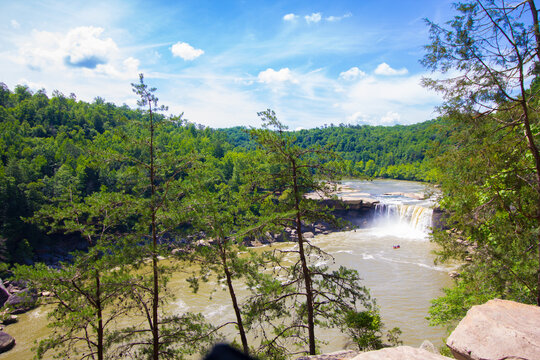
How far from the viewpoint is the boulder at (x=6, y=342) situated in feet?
50.9

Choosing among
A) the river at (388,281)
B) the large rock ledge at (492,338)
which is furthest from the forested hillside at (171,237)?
the large rock ledge at (492,338)

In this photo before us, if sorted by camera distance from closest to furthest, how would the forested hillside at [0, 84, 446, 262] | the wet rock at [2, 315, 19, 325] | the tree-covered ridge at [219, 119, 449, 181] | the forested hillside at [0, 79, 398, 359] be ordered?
the forested hillside at [0, 79, 398, 359], the forested hillside at [0, 84, 446, 262], the wet rock at [2, 315, 19, 325], the tree-covered ridge at [219, 119, 449, 181]

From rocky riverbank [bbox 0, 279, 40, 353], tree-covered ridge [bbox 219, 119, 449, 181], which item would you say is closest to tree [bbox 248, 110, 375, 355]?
rocky riverbank [bbox 0, 279, 40, 353]

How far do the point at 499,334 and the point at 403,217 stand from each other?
31705mm

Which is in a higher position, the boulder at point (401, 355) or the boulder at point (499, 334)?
the boulder at point (401, 355)

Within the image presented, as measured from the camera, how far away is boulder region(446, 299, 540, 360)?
431 centimetres

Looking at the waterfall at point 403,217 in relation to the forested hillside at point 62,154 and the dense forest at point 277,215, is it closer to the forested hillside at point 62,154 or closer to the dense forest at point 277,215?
the forested hillside at point 62,154

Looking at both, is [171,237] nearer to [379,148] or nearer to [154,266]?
[154,266]

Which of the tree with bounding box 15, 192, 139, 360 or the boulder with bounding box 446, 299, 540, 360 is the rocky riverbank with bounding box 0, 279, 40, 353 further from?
the boulder with bounding box 446, 299, 540, 360

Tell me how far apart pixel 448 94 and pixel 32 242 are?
3676 centimetres

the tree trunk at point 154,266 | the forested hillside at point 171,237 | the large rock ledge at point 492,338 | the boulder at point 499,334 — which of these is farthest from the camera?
the tree trunk at point 154,266

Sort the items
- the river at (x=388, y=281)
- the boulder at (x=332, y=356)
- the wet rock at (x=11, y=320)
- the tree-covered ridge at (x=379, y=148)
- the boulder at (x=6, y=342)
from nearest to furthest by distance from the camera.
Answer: the boulder at (x=332, y=356)
the river at (x=388, y=281)
the boulder at (x=6, y=342)
the wet rock at (x=11, y=320)
the tree-covered ridge at (x=379, y=148)

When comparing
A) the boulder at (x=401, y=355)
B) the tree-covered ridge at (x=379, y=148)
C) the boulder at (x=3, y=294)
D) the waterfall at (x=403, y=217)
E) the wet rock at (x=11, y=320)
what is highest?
the tree-covered ridge at (x=379, y=148)

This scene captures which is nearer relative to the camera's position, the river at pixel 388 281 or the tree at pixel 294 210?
the tree at pixel 294 210
